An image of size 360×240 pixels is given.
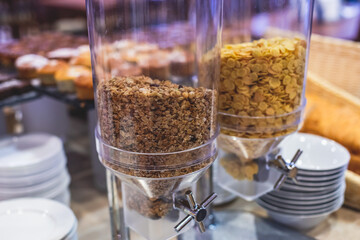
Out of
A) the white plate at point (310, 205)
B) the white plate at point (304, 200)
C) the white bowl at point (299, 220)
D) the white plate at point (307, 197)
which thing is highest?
the white plate at point (307, 197)

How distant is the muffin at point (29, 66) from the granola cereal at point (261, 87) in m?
0.86

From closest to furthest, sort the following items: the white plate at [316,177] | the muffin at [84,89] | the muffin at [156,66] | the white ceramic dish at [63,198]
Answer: the muffin at [156,66], the white plate at [316,177], the white ceramic dish at [63,198], the muffin at [84,89]

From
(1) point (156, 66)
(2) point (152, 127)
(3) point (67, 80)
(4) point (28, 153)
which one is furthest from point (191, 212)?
(3) point (67, 80)

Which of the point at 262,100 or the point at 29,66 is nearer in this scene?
the point at 262,100

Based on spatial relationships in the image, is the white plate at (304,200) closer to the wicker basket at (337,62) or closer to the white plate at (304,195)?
the white plate at (304,195)

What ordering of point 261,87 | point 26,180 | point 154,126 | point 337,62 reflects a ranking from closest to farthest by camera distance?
point 154,126, point 261,87, point 26,180, point 337,62

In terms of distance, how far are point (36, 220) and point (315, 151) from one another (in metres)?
0.70

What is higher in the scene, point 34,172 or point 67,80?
point 67,80

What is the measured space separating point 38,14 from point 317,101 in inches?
159

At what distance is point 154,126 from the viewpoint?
553mm

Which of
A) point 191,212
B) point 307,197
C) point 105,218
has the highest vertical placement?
point 191,212

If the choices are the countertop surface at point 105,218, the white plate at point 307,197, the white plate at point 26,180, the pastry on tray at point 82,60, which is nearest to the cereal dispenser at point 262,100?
the white plate at point 307,197

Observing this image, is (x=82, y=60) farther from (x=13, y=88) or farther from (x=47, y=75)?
(x=13, y=88)

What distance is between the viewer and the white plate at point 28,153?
950mm
